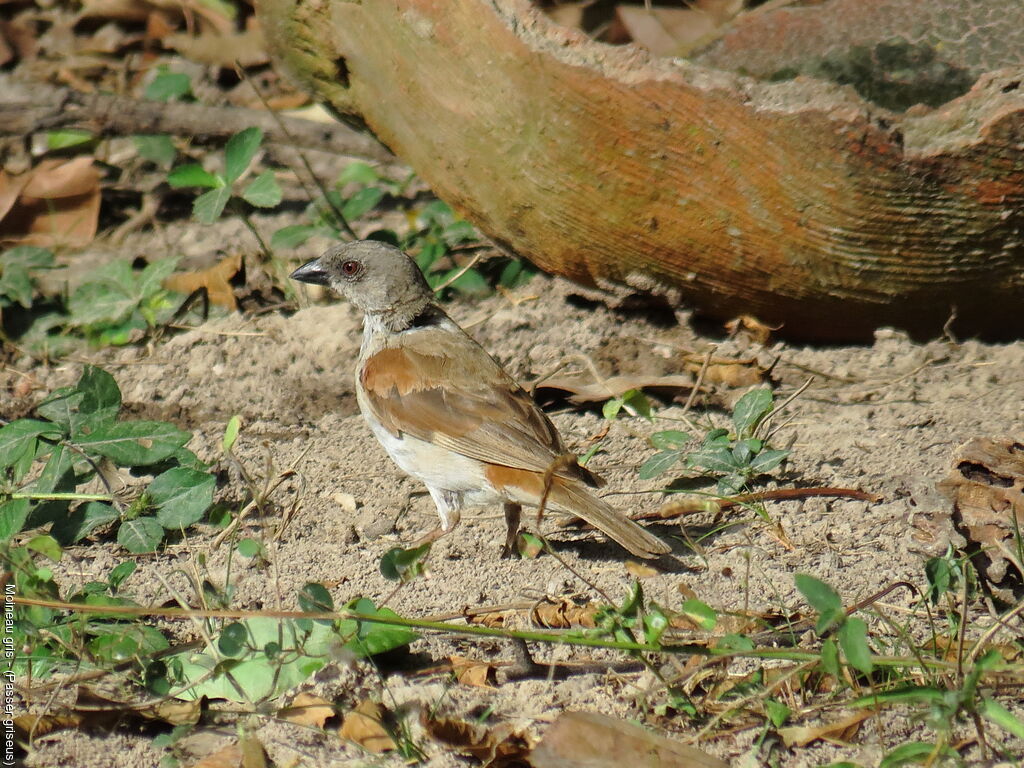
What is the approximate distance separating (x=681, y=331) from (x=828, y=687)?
8.26 feet

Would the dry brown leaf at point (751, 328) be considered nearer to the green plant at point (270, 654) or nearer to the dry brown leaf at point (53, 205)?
the green plant at point (270, 654)

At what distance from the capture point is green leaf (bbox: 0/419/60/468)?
410 cm

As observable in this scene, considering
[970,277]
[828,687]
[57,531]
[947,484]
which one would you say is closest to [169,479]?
[57,531]

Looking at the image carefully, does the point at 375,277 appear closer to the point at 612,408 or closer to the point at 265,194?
the point at 265,194

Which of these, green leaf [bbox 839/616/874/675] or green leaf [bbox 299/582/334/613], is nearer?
green leaf [bbox 839/616/874/675]

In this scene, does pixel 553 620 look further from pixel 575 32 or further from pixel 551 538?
pixel 575 32

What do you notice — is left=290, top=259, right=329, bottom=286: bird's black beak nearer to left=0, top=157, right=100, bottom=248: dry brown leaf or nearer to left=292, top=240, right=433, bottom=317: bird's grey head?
left=292, top=240, right=433, bottom=317: bird's grey head

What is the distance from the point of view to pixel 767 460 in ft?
14.4

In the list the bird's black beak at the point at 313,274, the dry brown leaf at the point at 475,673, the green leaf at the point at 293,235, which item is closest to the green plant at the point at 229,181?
the green leaf at the point at 293,235

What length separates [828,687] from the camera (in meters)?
3.46

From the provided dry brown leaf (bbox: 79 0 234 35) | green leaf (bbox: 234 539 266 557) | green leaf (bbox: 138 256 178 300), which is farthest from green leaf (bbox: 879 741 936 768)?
dry brown leaf (bbox: 79 0 234 35)

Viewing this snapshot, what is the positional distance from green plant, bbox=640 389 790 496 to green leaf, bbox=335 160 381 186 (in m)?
2.92

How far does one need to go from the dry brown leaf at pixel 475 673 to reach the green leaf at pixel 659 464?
3.70ft

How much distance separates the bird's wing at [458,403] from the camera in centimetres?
460
